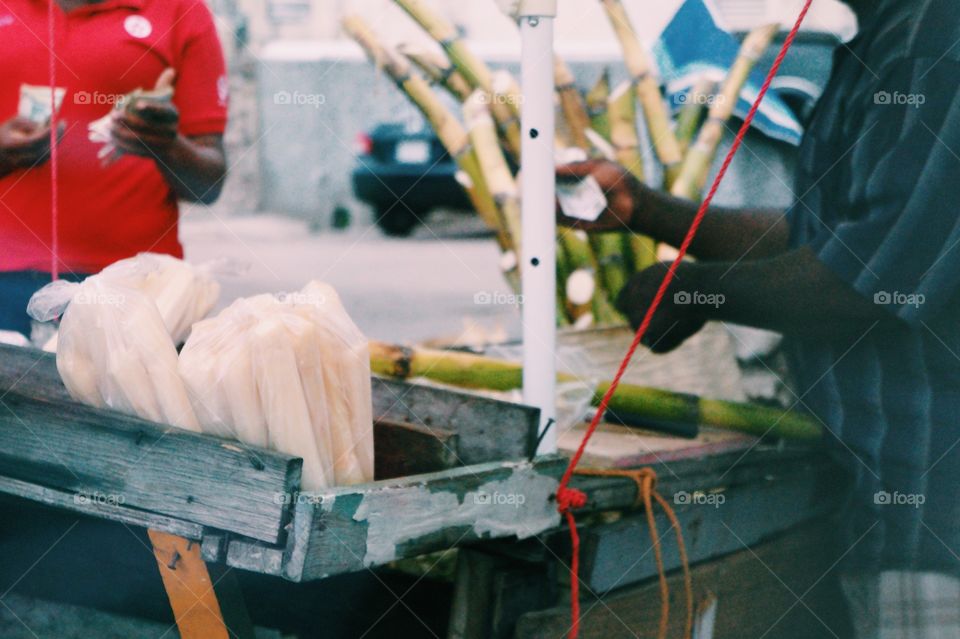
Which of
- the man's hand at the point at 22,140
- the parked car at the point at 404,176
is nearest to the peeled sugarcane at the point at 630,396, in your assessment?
the man's hand at the point at 22,140

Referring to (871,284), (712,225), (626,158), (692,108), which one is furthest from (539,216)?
(692,108)

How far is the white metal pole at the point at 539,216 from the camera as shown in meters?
1.96

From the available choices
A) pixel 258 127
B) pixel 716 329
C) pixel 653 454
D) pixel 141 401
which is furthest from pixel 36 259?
pixel 258 127

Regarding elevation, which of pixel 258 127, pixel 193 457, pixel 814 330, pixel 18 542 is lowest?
pixel 258 127

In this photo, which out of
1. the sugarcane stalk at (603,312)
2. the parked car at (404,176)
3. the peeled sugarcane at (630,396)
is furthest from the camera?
the parked car at (404,176)

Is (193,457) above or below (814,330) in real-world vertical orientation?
above

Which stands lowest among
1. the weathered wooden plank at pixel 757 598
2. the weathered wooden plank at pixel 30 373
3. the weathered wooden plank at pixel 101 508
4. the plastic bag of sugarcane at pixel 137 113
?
the weathered wooden plank at pixel 757 598

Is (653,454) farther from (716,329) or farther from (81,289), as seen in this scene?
(81,289)

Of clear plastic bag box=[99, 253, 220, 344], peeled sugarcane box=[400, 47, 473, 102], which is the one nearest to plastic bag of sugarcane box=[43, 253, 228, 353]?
clear plastic bag box=[99, 253, 220, 344]

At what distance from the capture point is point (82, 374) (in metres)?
1.70

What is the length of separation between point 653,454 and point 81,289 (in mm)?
1119

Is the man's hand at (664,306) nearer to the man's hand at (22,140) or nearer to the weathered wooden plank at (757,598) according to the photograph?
the weathered wooden plank at (757,598)

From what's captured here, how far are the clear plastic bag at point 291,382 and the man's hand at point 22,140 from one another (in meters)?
1.10

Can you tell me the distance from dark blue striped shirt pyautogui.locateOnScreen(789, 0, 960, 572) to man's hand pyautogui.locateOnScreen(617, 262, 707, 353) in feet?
0.78
